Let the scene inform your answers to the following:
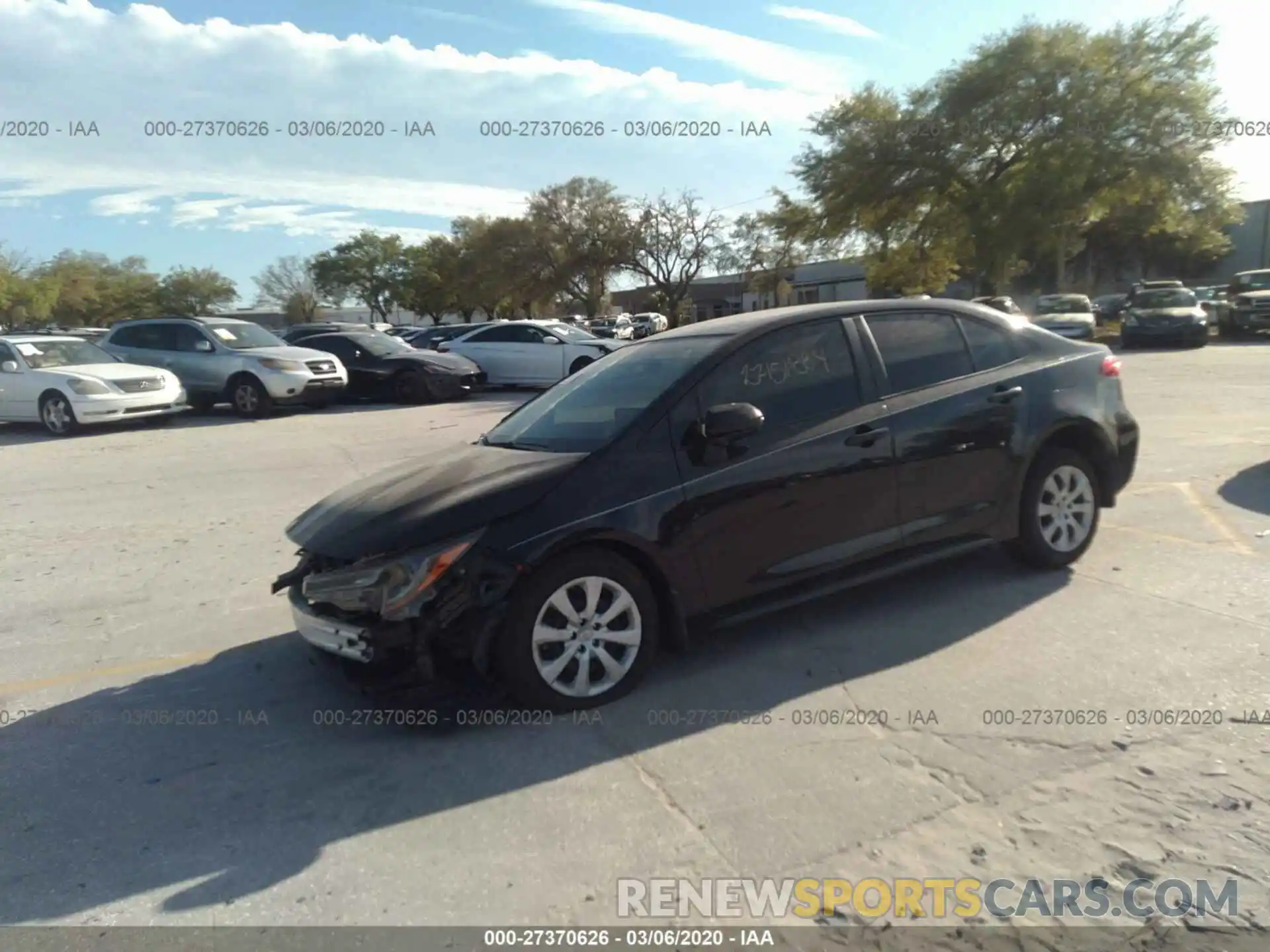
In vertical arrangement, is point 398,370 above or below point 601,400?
below

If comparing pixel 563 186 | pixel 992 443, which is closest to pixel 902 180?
pixel 563 186

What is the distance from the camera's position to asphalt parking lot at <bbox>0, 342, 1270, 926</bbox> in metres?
3.04

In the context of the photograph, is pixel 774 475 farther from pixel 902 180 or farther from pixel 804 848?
pixel 902 180

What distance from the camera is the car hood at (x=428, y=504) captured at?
3992 millimetres

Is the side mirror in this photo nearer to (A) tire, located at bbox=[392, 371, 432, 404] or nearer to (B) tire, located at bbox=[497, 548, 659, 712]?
(B) tire, located at bbox=[497, 548, 659, 712]

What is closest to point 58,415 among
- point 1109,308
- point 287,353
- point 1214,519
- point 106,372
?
point 106,372

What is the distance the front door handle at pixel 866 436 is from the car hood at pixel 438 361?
14.4 meters

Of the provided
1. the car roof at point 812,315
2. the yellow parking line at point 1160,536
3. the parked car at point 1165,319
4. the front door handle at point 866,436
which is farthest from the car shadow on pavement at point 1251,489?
the parked car at point 1165,319

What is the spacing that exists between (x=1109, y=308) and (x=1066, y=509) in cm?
4025

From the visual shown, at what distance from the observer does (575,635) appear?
4.09 meters

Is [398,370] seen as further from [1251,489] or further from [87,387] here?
[1251,489]

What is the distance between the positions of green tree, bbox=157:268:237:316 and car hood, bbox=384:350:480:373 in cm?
6351

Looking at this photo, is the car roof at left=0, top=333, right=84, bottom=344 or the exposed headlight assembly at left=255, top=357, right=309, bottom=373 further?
the exposed headlight assembly at left=255, top=357, right=309, bottom=373

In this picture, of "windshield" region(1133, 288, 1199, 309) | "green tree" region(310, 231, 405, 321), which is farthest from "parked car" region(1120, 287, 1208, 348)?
"green tree" region(310, 231, 405, 321)
